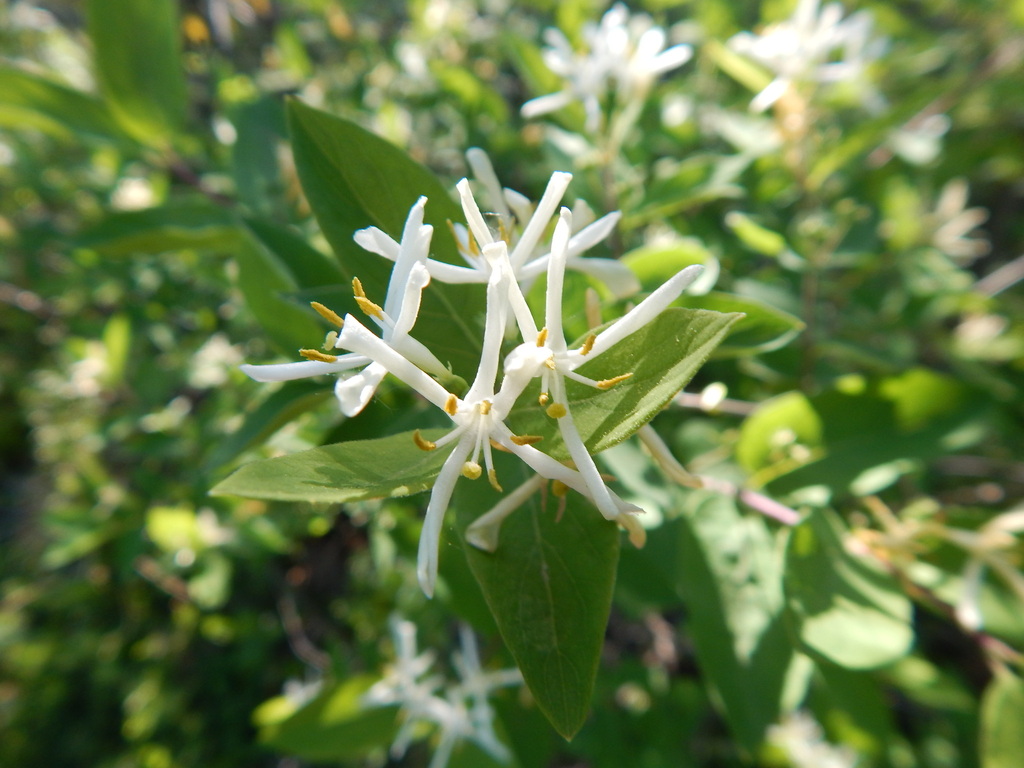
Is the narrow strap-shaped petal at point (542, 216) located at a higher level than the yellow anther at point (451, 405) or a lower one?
higher

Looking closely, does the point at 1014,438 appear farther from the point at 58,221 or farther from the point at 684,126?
the point at 58,221

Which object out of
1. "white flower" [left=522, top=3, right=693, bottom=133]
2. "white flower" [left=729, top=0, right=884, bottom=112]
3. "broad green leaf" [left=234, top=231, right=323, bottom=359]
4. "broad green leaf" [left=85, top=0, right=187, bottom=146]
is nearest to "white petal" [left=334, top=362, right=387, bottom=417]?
"broad green leaf" [left=234, top=231, right=323, bottom=359]

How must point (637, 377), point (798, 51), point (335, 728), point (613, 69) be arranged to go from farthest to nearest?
point (335, 728) → point (798, 51) → point (613, 69) → point (637, 377)

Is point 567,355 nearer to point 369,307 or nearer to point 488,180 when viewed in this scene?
point 369,307

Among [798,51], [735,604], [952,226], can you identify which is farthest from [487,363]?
[952,226]

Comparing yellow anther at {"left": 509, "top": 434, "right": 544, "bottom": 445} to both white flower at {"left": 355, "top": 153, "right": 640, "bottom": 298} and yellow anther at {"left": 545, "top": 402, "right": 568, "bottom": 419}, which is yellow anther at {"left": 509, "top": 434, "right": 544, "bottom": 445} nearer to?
yellow anther at {"left": 545, "top": 402, "right": 568, "bottom": 419}

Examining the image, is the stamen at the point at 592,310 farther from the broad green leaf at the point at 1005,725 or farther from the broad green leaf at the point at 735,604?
the broad green leaf at the point at 1005,725

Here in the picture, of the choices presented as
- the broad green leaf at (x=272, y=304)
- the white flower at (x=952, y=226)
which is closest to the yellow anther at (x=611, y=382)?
the broad green leaf at (x=272, y=304)
